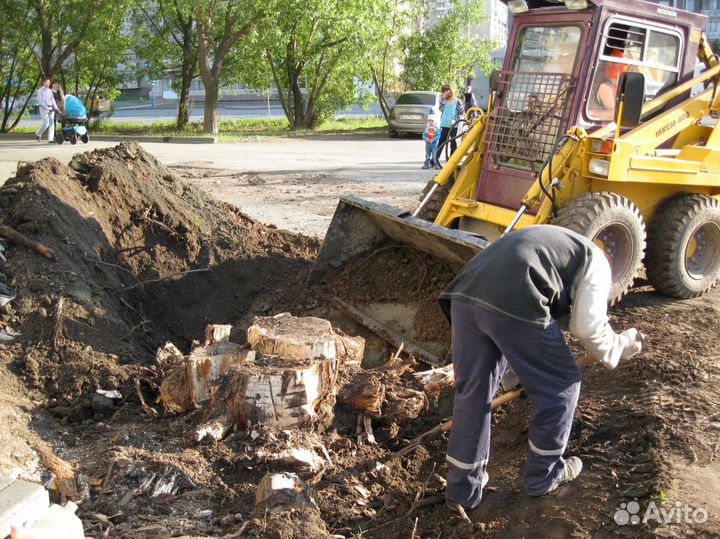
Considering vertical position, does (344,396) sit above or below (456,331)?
below

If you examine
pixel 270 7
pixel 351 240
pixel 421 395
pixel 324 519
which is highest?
pixel 270 7

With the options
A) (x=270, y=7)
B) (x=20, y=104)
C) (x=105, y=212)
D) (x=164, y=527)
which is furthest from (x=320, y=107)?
(x=164, y=527)

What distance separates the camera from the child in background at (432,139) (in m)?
15.3

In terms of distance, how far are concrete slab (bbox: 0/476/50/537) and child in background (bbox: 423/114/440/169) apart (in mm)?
12640

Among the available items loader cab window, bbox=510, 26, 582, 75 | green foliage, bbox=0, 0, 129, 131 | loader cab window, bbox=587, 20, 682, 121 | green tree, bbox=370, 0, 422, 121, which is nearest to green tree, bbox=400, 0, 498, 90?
green tree, bbox=370, 0, 422, 121

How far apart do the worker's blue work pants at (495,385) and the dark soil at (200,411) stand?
0.67 feet

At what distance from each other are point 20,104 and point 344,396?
27.6 m

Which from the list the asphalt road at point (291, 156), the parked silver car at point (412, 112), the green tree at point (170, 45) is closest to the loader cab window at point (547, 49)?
the asphalt road at point (291, 156)

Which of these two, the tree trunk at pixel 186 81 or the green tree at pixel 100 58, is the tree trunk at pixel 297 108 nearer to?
the tree trunk at pixel 186 81

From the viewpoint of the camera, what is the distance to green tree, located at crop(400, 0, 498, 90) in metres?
32.0

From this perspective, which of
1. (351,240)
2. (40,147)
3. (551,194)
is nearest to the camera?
(551,194)

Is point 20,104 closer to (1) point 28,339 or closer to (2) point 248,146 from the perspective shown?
(2) point 248,146

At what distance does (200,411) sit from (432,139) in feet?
38.0

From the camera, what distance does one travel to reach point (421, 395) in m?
5.05
